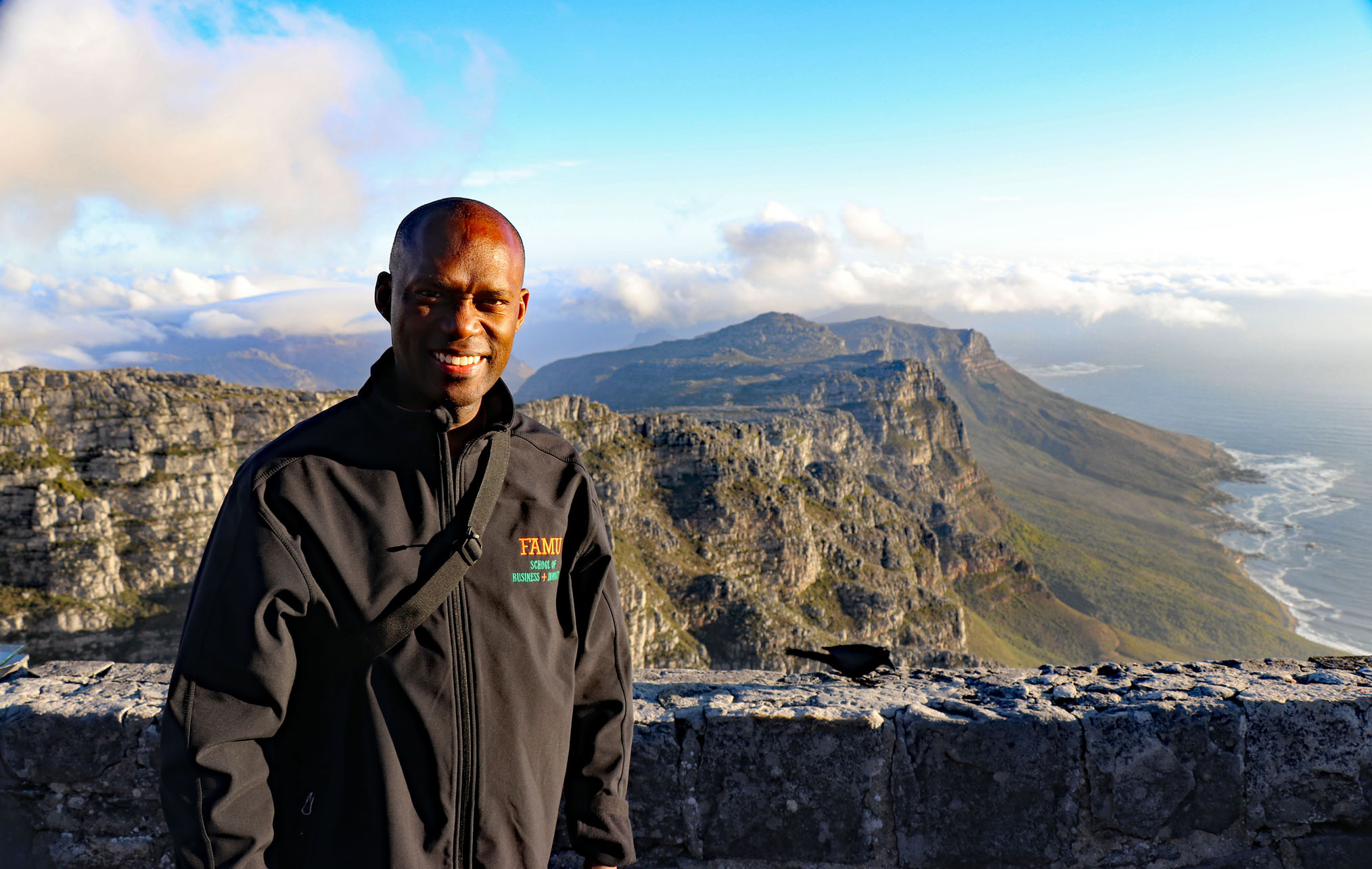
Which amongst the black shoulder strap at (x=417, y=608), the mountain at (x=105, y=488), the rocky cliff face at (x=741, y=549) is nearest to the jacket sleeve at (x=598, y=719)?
the black shoulder strap at (x=417, y=608)

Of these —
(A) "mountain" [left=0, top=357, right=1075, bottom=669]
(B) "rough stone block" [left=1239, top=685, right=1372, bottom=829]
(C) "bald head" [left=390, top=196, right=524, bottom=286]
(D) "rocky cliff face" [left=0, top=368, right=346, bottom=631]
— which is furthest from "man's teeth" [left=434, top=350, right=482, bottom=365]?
(D) "rocky cliff face" [left=0, top=368, right=346, bottom=631]

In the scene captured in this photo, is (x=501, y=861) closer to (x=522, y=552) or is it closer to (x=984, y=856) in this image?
Answer: (x=522, y=552)

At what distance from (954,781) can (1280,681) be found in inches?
78.6

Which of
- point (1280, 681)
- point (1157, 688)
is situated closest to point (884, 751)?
point (1157, 688)

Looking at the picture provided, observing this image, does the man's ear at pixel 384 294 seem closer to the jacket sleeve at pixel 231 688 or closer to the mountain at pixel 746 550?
the jacket sleeve at pixel 231 688

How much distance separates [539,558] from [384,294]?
110 centimetres

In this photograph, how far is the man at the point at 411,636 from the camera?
215 cm

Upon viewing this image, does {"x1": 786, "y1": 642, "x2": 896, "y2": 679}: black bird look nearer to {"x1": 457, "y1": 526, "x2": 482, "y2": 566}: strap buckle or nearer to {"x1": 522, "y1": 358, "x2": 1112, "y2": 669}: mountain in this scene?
{"x1": 457, "y1": 526, "x2": 482, "y2": 566}: strap buckle

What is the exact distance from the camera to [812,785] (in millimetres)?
3713

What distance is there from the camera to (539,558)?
8.71 feet

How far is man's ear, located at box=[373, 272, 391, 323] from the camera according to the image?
2.64 m

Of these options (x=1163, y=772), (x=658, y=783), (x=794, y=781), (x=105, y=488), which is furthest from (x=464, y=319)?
(x=105, y=488)

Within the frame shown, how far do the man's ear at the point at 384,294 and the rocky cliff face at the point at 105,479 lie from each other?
95.3 m

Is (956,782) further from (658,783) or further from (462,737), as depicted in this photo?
(462,737)
